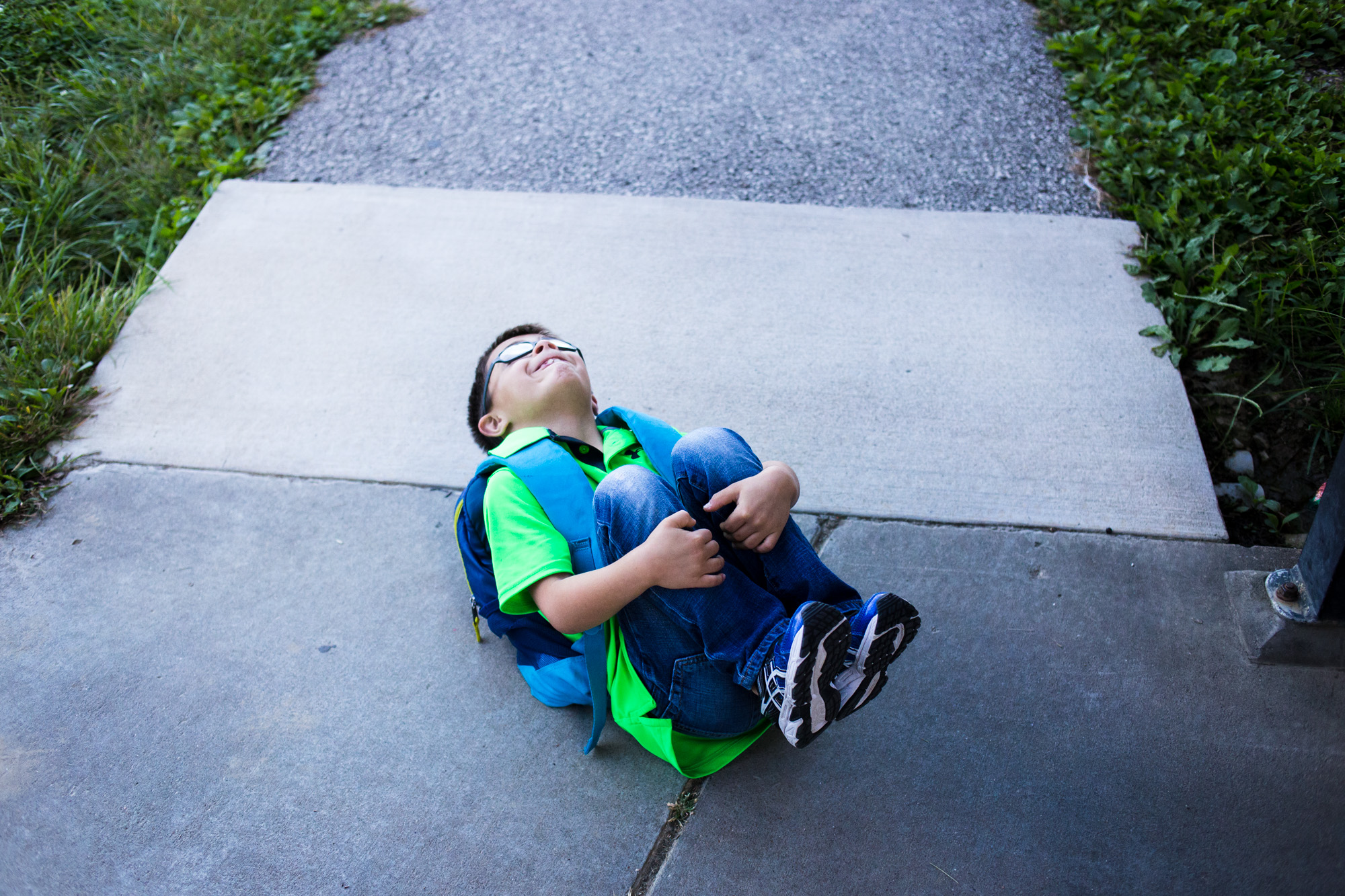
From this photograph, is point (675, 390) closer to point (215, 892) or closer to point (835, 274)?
point (835, 274)

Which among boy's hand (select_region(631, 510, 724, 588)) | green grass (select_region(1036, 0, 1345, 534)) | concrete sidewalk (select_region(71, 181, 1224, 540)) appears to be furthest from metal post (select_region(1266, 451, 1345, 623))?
boy's hand (select_region(631, 510, 724, 588))

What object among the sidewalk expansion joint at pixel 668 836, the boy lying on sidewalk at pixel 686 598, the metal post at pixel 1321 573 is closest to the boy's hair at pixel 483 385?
the boy lying on sidewalk at pixel 686 598

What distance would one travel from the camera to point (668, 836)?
5.85 ft

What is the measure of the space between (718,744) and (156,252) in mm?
2854

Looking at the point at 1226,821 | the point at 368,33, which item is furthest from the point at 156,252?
the point at 1226,821

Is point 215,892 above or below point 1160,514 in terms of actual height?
below

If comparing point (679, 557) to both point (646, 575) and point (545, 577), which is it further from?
point (545, 577)

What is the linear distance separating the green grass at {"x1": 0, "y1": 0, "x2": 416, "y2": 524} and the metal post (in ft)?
10.5

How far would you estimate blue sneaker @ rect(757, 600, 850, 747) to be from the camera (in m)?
1.56

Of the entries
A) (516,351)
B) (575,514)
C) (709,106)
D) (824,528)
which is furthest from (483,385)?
(709,106)

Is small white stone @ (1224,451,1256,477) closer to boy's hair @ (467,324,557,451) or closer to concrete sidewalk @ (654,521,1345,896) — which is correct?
concrete sidewalk @ (654,521,1345,896)

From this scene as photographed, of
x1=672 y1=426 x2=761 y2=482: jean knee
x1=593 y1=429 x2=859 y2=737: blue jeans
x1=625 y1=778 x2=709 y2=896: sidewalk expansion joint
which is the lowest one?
x1=625 y1=778 x2=709 y2=896: sidewalk expansion joint

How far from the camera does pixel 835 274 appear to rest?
10.0 feet

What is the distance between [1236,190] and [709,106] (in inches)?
79.8
